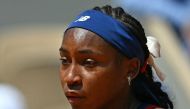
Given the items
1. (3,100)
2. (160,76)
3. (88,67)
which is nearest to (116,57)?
(88,67)

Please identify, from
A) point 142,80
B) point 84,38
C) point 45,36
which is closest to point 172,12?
point 45,36

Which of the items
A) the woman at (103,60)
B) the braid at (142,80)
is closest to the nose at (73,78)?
the woman at (103,60)

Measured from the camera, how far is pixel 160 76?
2537mm

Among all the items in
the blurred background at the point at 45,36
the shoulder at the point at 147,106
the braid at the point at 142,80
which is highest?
the braid at the point at 142,80

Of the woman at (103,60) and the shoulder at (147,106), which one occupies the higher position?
the woman at (103,60)

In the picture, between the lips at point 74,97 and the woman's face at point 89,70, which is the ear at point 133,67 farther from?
the lips at point 74,97

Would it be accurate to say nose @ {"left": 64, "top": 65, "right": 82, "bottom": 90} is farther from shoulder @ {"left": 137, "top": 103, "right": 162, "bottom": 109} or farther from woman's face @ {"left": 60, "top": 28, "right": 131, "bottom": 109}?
shoulder @ {"left": 137, "top": 103, "right": 162, "bottom": 109}

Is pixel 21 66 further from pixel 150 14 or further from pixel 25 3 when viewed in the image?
pixel 150 14

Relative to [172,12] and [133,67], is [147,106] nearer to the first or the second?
[133,67]

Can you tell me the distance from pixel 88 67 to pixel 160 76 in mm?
544

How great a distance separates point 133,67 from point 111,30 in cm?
17

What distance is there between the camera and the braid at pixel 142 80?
2.24m

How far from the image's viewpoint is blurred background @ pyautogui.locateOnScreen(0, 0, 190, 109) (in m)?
5.73

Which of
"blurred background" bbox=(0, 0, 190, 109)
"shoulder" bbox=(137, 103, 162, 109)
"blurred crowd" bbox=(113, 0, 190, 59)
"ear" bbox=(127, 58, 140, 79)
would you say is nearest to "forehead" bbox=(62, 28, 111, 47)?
"ear" bbox=(127, 58, 140, 79)
